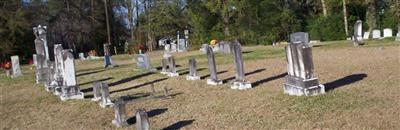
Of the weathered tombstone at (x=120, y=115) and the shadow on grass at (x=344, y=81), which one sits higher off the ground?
the shadow on grass at (x=344, y=81)

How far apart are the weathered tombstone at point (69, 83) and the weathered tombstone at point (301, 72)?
21.1ft

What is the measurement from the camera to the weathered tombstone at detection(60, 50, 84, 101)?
14.5 m

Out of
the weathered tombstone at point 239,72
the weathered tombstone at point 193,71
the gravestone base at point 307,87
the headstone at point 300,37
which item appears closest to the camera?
the gravestone base at point 307,87

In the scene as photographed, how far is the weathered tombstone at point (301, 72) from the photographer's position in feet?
33.2

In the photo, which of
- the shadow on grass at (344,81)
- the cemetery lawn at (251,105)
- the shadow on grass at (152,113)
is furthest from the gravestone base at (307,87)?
the shadow on grass at (152,113)

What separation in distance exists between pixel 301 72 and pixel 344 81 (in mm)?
1540

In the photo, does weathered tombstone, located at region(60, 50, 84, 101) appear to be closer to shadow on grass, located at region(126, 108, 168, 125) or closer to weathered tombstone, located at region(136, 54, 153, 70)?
shadow on grass, located at region(126, 108, 168, 125)

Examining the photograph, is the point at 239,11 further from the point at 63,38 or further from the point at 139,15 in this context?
the point at 63,38

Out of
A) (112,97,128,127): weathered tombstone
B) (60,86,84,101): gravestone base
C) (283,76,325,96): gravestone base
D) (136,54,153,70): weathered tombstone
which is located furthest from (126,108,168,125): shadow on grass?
(136,54,153,70): weathered tombstone

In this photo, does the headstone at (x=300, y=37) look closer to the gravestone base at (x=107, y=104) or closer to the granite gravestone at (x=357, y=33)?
the gravestone base at (x=107, y=104)

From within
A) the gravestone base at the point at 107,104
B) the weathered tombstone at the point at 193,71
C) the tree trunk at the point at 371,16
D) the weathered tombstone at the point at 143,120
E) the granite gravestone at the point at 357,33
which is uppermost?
the tree trunk at the point at 371,16

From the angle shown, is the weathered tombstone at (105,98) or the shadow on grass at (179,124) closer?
the shadow on grass at (179,124)

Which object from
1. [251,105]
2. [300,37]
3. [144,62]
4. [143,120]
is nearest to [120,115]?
[143,120]

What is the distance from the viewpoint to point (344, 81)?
11430 mm
